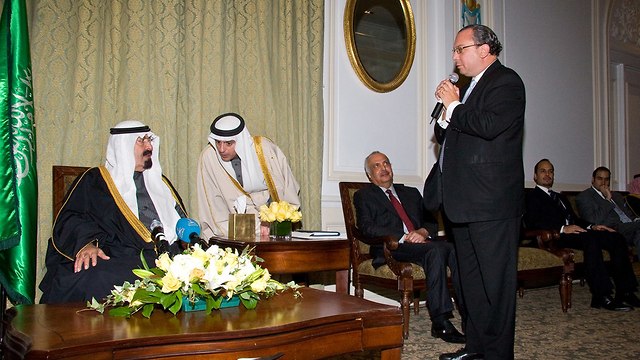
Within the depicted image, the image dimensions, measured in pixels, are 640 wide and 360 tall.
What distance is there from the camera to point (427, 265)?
3.65 meters

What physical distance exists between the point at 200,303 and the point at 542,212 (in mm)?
4098

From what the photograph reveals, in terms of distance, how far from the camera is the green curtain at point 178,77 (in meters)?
3.38

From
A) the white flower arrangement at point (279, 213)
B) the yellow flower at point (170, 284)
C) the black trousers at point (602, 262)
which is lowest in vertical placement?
the black trousers at point (602, 262)

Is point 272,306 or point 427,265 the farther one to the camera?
point 427,265

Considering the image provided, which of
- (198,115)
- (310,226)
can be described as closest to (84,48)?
(198,115)

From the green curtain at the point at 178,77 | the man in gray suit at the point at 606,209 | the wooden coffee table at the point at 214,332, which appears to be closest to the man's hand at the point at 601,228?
the man in gray suit at the point at 606,209

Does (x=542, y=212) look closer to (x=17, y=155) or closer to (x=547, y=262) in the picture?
(x=547, y=262)

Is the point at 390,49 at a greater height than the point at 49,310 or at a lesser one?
greater

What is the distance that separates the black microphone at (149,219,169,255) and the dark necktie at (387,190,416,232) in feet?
5.95

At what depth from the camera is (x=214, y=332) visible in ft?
5.21

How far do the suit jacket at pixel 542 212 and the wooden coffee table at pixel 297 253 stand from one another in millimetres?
2366

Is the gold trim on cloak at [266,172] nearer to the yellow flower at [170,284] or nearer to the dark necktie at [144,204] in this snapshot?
the dark necktie at [144,204]

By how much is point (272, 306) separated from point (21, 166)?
1581 mm

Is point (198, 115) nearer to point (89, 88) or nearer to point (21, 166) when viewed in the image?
point (89, 88)
